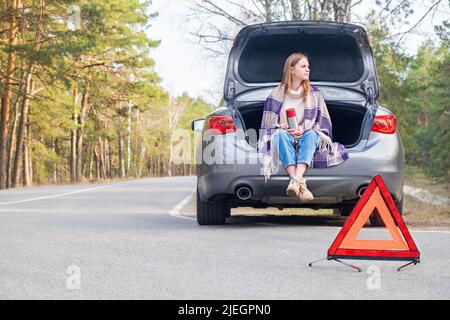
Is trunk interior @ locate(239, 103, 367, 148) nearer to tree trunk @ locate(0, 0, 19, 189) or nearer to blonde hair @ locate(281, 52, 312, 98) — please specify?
blonde hair @ locate(281, 52, 312, 98)

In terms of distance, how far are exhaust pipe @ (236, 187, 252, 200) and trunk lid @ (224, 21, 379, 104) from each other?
3.43ft

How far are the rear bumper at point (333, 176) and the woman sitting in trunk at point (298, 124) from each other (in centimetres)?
38

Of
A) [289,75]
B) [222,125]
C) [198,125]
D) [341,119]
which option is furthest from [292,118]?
[198,125]

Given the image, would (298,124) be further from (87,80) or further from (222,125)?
(87,80)

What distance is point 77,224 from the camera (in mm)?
10008

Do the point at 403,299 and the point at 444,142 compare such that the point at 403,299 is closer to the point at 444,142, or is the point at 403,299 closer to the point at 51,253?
the point at 51,253

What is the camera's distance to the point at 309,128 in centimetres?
756

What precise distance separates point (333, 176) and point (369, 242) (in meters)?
2.24

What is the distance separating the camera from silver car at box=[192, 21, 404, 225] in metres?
8.24

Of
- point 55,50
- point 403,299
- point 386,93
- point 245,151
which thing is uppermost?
point 55,50

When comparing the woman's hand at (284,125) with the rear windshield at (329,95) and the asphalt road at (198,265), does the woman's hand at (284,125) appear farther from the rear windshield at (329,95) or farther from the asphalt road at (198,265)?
the asphalt road at (198,265)

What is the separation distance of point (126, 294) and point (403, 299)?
1684 millimetres

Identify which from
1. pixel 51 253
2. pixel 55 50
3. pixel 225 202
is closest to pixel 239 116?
pixel 225 202

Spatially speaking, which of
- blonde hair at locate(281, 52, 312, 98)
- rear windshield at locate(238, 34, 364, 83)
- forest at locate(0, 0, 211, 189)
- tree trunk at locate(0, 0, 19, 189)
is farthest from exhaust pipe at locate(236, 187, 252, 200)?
tree trunk at locate(0, 0, 19, 189)
